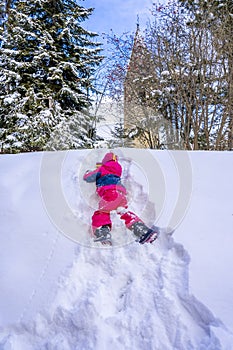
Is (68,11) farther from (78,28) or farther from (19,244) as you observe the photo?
(19,244)

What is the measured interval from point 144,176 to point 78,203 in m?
0.96

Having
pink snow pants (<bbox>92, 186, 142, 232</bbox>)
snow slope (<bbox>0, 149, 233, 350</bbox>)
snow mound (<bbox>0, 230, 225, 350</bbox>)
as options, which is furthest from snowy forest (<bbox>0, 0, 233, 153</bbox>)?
snow mound (<bbox>0, 230, 225, 350</bbox>)

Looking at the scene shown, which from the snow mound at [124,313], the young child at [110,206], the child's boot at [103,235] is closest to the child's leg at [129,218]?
the young child at [110,206]

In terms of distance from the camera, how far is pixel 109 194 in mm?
2689

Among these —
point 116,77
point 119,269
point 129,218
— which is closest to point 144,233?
point 129,218

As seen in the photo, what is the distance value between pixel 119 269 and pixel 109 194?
102 centimetres

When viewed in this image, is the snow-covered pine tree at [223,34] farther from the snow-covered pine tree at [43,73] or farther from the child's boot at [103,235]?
the child's boot at [103,235]

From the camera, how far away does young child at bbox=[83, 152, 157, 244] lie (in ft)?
6.92

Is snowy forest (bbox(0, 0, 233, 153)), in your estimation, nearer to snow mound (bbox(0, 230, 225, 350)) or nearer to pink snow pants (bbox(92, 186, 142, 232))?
pink snow pants (bbox(92, 186, 142, 232))

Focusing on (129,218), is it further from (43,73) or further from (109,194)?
(43,73)

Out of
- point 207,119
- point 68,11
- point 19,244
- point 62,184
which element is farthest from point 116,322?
point 68,11

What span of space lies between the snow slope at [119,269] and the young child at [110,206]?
9 centimetres

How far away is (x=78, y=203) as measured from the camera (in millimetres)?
2709

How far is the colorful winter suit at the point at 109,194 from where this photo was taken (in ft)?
7.59
